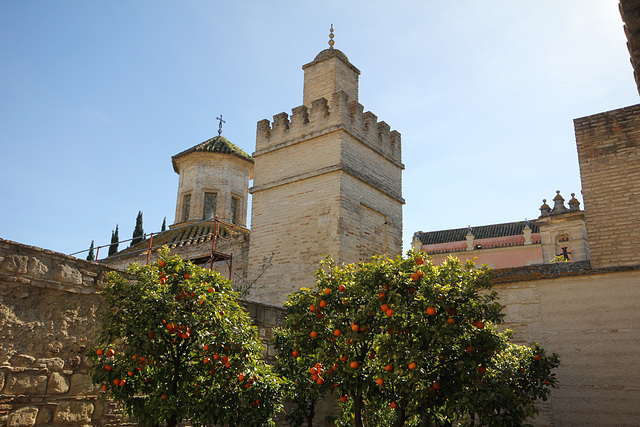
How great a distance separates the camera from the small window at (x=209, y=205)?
62.3 ft

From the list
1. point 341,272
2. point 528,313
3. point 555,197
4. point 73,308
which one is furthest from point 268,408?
point 555,197

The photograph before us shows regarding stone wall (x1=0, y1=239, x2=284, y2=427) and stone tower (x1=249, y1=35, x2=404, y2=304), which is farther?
stone tower (x1=249, y1=35, x2=404, y2=304)

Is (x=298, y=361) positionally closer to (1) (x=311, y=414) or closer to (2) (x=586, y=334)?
(1) (x=311, y=414)

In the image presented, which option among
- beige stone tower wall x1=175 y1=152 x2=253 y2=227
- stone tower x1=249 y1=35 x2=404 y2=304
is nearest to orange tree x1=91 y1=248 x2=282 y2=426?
stone tower x1=249 y1=35 x2=404 y2=304

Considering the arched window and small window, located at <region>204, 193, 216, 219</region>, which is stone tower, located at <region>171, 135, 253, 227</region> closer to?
small window, located at <region>204, 193, 216, 219</region>

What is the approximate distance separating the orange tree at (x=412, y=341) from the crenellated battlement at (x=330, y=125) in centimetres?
742

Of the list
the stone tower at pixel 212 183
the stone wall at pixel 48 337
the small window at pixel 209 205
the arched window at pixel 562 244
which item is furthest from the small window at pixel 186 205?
the arched window at pixel 562 244

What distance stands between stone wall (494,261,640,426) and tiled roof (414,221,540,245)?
1203 inches

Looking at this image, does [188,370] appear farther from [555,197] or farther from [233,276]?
[555,197]

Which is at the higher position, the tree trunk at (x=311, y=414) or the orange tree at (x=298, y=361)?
the orange tree at (x=298, y=361)

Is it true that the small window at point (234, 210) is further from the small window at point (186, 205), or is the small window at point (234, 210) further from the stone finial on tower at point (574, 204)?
the stone finial on tower at point (574, 204)

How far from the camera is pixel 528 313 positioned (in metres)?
8.90

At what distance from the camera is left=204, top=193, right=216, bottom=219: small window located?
18984 mm

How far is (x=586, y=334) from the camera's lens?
830cm
